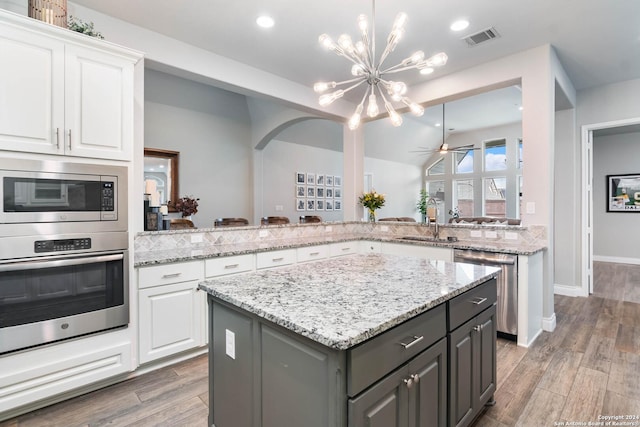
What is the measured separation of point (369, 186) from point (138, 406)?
302 inches

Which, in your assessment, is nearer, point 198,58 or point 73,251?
point 73,251

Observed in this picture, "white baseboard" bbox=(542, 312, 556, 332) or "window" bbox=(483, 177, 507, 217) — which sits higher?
"window" bbox=(483, 177, 507, 217)

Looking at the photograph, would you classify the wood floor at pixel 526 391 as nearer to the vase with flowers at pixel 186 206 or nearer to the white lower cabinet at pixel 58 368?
the white lower cabinet at pixel 58 368

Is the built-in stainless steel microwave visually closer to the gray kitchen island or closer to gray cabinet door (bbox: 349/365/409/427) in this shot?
the gray kitchen island

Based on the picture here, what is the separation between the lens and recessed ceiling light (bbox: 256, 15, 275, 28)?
270 cm

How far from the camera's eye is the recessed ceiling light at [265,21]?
270 cm

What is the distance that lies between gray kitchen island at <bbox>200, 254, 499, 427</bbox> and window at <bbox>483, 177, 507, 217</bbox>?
27.1 feet

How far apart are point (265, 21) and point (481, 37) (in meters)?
2.04

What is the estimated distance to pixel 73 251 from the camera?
2006mm

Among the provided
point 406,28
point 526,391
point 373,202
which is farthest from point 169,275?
point 373,202

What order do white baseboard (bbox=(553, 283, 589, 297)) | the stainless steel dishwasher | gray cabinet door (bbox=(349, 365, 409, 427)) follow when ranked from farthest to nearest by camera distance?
white baseboard (bbox=(553, 283, 589, 297)) → the stainless steel dishwasher → gray cabinet door (bbox=(349, 365, 409, 427))

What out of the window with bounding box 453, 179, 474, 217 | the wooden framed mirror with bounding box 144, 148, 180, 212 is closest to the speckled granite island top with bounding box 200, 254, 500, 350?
the wooden framed mirror with bounding box 144, 148, 180, 212

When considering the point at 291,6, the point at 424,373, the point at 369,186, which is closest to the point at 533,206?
the point at 424,373

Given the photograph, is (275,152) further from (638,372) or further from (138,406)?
(638,372)
